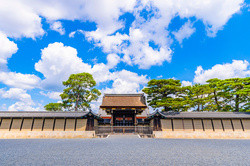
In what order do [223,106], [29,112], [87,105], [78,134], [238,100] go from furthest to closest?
1. [87,105]
2. [223,106]
3. [238,100]
4. [29,112]
5. [78,134]

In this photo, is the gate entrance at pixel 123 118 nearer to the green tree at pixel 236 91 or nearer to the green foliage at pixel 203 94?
the green foliage at pixel 203 94

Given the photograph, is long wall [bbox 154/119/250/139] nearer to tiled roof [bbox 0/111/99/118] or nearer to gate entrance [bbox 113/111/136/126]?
gate entrance [bbox 113/111/136/126]

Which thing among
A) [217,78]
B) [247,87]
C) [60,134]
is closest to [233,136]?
[247,87]

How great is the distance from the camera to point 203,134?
17.3 metres

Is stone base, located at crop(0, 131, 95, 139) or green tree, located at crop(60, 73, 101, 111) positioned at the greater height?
green tree, located at crop(60, 73, 101, 111)

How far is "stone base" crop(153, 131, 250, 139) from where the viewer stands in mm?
17031

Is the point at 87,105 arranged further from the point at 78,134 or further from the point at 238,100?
the point at 238,100

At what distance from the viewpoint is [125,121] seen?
912 inches

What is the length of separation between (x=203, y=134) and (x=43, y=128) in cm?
2288

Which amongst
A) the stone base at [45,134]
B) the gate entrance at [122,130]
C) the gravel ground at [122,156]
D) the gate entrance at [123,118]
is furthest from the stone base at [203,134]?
the stone base at [45,134]

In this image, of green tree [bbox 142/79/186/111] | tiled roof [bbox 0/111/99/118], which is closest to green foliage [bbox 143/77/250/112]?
green tree [bbox 142/79/186/111]

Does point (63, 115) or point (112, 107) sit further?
point (112, 107)

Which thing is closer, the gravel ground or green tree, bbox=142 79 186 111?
the gravel ground

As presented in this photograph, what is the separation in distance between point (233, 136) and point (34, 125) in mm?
28365
